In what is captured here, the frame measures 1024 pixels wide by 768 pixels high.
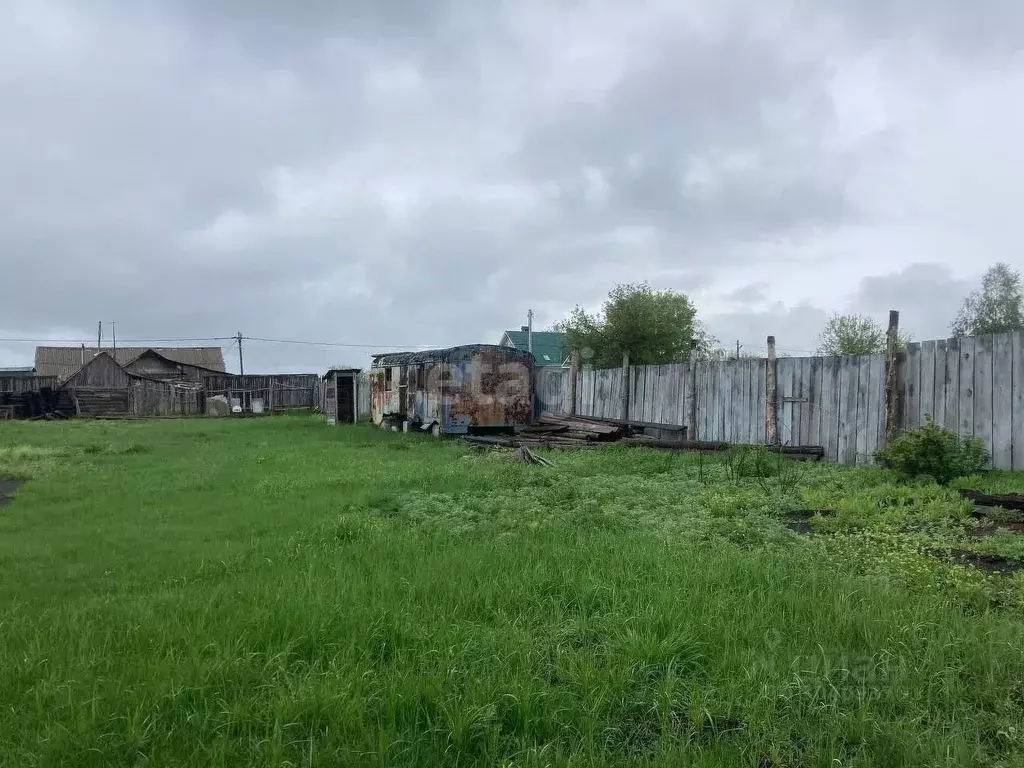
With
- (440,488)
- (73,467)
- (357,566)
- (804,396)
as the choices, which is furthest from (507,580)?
(73,467)

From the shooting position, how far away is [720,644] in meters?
3.75

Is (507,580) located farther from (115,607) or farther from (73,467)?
(73,467)

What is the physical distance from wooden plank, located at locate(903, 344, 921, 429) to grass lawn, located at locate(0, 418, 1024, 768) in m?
3.51

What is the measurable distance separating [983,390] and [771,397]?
384 cm

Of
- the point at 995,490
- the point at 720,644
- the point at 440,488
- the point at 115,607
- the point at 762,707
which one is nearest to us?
the point at 762,707

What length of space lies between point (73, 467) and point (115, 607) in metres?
9.85

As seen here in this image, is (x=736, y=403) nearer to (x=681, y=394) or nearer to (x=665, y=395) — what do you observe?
(x=681, y=394)

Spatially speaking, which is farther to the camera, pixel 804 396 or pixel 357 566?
pixel 804 396

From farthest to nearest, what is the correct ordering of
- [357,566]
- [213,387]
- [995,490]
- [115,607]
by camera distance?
[213,387] < [995,490] < [357,566] < [115,607]

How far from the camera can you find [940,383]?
10.3m

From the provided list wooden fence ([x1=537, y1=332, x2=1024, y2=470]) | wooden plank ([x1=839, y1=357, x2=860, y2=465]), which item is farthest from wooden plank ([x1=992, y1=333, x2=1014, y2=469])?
wooden plank ([x1=839, y1=357, x2=860, y2=465])

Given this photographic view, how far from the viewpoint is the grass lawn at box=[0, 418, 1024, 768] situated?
114 inches

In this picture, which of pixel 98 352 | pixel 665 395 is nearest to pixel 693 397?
pixel 665 395

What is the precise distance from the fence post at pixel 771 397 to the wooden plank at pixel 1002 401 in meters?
3.94
